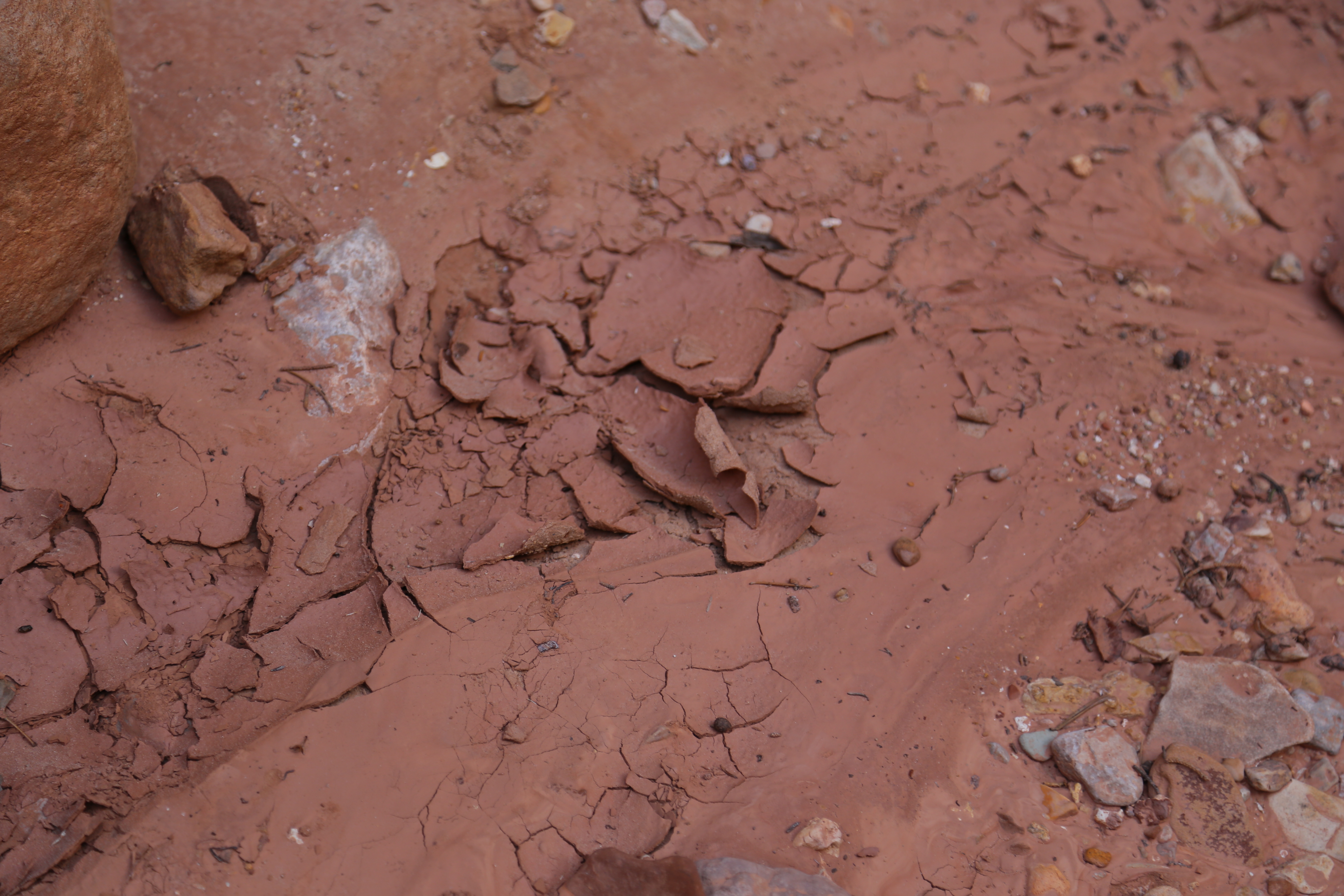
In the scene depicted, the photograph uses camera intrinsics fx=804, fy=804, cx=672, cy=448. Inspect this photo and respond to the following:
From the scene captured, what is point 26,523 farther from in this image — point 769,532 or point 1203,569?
point 1203,569

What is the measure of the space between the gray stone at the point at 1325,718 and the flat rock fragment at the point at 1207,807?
432 mm

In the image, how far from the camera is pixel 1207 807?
8.56 ft

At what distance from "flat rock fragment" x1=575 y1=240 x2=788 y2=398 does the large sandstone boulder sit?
1.79 m

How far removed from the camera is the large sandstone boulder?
97.0 inches

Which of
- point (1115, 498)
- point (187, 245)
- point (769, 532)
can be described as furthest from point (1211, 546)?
point (187, 245)

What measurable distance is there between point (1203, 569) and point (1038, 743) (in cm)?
108

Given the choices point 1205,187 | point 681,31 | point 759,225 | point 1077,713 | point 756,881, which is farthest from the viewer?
point 1205,187

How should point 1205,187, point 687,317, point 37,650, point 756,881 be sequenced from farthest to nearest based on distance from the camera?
point 1205,187
point 687,317
point 37,650
point 756,881

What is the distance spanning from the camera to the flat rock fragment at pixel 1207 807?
8.41ft

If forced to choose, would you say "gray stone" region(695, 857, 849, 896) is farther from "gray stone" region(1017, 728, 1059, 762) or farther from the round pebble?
the round pebble

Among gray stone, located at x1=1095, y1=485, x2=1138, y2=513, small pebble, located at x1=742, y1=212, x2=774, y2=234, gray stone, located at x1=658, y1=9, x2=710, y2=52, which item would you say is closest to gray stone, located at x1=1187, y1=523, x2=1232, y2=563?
gray stone, located at x1=1095, y1=485, x2=1138, y2=513

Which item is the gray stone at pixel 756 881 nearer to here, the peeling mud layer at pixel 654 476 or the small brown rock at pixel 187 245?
the peeling mud layer at pixel 654 476

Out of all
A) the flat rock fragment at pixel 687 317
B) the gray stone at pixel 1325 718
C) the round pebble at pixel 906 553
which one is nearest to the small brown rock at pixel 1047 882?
the round pebble at pixel 906 553

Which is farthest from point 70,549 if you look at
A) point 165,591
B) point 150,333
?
point 150,333
